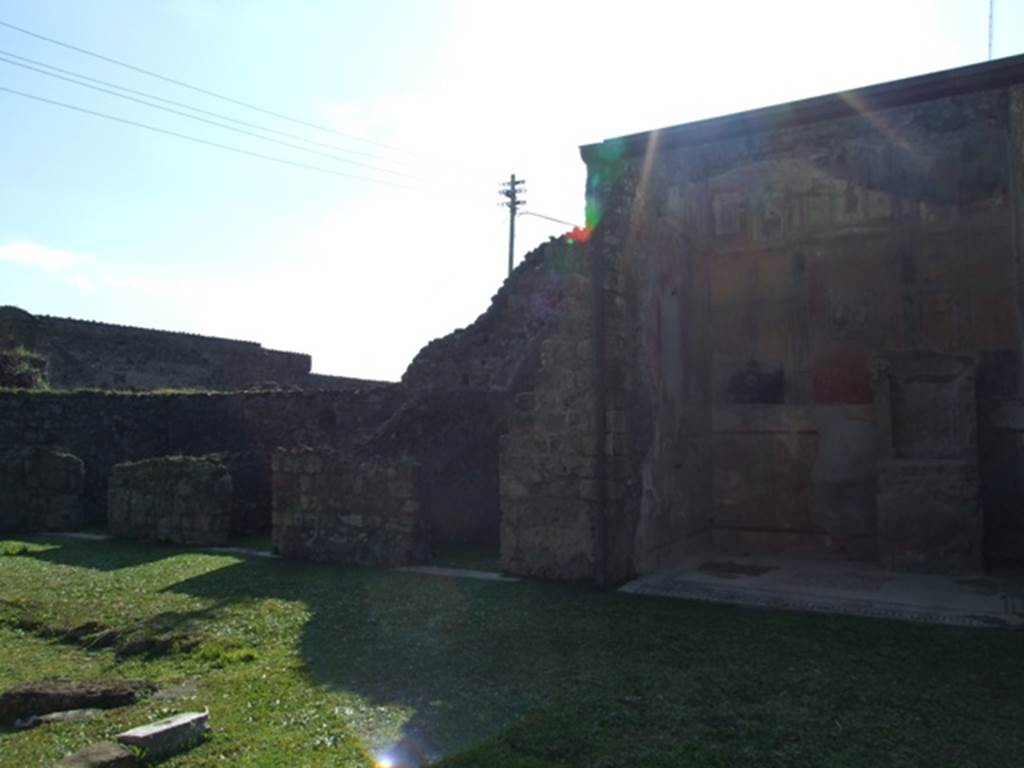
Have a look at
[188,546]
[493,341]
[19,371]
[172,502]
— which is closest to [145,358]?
[19,371]

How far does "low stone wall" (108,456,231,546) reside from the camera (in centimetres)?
970

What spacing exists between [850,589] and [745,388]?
2.96 meters

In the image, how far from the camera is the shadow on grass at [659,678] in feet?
11.1

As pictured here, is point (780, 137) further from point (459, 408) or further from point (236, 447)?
point (236, 447)

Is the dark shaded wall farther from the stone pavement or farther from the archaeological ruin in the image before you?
the stone pavement

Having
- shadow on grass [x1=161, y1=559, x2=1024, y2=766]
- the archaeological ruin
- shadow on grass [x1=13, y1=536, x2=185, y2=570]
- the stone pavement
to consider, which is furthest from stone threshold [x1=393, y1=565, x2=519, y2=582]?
shadow on grass [x1=13, y1=536, x2=185, y2=570]

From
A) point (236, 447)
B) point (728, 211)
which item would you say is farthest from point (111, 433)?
point (728, 211)

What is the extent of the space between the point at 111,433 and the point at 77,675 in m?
9.59

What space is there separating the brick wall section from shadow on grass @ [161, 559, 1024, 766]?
65cm

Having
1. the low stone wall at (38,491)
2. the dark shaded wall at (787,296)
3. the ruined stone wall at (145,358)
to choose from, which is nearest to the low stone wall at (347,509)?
the dark shaded wall at (787,296)

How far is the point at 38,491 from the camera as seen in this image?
11.5m

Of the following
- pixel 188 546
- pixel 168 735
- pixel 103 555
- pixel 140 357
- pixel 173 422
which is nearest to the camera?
pixel 168 735

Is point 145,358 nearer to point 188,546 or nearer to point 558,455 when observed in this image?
point 188,546

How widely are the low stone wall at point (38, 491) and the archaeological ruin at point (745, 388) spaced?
1.76 meters
